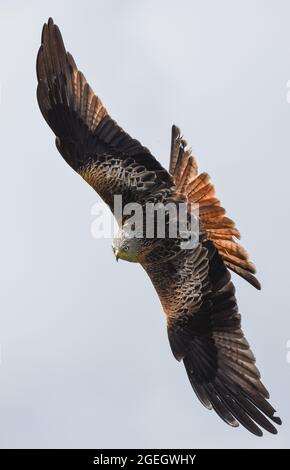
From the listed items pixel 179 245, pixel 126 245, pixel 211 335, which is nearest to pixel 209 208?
pixel 179 245

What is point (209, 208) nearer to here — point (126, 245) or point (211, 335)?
point (126, 245)

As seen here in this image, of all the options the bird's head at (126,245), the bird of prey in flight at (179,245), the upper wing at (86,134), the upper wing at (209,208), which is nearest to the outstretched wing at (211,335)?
the bird of prey in flight at (179,245)

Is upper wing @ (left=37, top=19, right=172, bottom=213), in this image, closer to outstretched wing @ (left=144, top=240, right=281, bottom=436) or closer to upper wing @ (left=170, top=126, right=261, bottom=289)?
upper wing @ (left=170, top=126, right=261, bottom=289)

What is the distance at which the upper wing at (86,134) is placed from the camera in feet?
40.4

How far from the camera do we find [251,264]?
42.8 ft

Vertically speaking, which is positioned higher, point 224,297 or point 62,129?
point 62,129

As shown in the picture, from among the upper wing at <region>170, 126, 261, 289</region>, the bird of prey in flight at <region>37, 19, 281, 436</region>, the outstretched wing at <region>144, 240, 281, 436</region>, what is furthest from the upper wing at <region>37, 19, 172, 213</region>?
the outstretched wing at <region>144, 240, 281, 436</region>

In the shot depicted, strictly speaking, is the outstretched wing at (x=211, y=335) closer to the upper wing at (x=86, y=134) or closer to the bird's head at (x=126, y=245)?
the bird's head at (x=126, y=245)

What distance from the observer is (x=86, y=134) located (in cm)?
1270

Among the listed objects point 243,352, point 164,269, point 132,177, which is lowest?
point 243,352

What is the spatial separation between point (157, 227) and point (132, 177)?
2.20 feet

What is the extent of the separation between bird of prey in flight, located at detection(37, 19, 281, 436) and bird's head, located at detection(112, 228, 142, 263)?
0.01m
